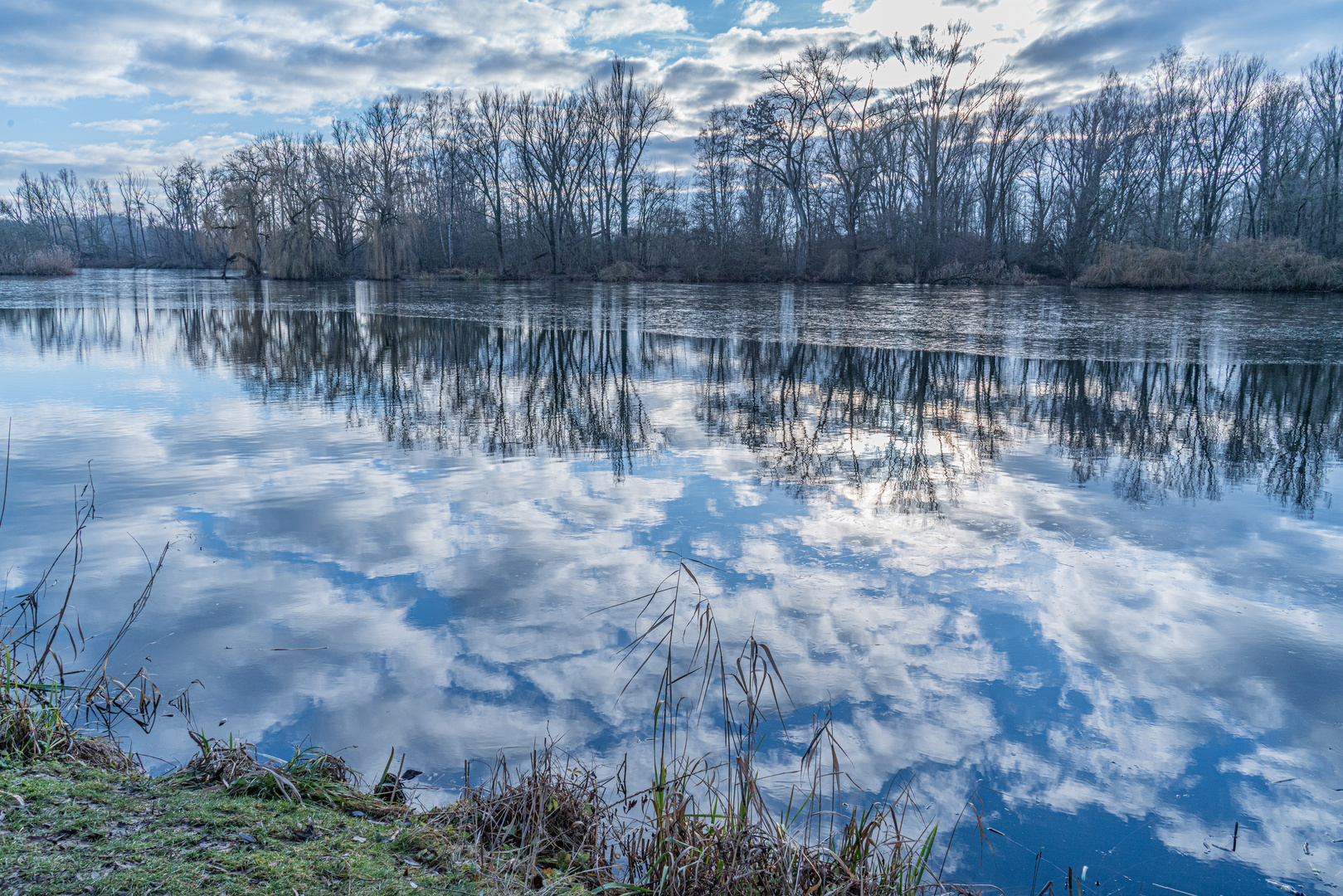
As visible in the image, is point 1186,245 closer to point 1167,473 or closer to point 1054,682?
point 1167,473

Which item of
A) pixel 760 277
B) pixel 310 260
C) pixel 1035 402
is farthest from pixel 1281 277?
pixel 310 260

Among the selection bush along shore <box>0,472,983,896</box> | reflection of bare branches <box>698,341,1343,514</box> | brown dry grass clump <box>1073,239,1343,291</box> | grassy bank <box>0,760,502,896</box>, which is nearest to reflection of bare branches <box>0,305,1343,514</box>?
reflection of bare branches <box>698,341,1343,514</box>

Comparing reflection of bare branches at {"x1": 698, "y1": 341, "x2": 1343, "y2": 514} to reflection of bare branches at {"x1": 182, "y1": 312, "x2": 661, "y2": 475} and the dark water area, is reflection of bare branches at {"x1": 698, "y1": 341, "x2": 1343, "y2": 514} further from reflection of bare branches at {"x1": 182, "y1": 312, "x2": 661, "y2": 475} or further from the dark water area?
reflection of bare branches at {"x1": 182, "y1": 312, "x2": 661, "y2": 475}

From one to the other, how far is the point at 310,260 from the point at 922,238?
1282 inches

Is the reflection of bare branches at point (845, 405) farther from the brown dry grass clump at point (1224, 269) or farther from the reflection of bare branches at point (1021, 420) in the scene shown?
the brown dry grass clump at point (1224, 269)

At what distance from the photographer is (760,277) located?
4253cm

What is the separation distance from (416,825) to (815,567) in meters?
2.80

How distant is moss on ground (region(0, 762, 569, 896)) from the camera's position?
203 cm

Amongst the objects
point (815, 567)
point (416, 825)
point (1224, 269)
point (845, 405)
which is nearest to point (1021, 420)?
point (845, 405)

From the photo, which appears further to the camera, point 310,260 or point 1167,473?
point 310,260

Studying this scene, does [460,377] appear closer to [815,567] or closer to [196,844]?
[815,567]

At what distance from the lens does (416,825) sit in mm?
2445

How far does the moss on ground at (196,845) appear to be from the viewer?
203cm

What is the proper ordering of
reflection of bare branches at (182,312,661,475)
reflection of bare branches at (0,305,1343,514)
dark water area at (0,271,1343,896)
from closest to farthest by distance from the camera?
dark water area at (0,271,1343,896)
reflection of bare branches at (0,305,1343,514)
reflection of bare branches at (182,312,661,475)
